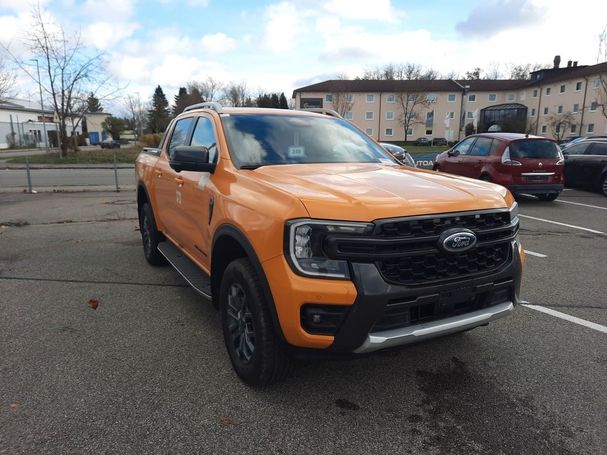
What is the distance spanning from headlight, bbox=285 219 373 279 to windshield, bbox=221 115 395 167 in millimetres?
1207

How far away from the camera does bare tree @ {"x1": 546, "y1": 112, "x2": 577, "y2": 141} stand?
5528 centimetres

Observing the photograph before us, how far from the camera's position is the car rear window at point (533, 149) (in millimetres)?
10750

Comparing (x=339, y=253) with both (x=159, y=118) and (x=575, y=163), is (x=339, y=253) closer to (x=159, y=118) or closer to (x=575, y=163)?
(x=575, y=163)

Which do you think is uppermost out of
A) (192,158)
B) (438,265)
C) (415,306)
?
(192,158)

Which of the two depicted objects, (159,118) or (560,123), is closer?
(560,123)

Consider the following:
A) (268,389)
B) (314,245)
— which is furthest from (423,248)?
(268,389)

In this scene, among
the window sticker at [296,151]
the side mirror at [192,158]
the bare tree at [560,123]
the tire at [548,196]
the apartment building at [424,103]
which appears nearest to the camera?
the side mirror at [192,158]

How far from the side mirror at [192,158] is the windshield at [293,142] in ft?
0.75

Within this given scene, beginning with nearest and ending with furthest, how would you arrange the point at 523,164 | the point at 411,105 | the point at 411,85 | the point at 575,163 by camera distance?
the point at 523,164 → the point at 575,163 → the point at 411,85 → the point at 411,105

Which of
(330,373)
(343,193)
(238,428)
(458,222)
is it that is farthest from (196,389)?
(458,222)

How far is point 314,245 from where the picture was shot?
245 cm

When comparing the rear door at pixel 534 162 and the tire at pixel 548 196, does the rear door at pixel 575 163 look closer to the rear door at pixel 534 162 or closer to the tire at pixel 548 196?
the tire at pixel 548 196

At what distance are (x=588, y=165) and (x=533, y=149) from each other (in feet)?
12.8

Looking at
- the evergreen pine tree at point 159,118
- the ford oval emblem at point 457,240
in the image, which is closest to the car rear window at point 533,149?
the ford oval emblem at point 457,240
